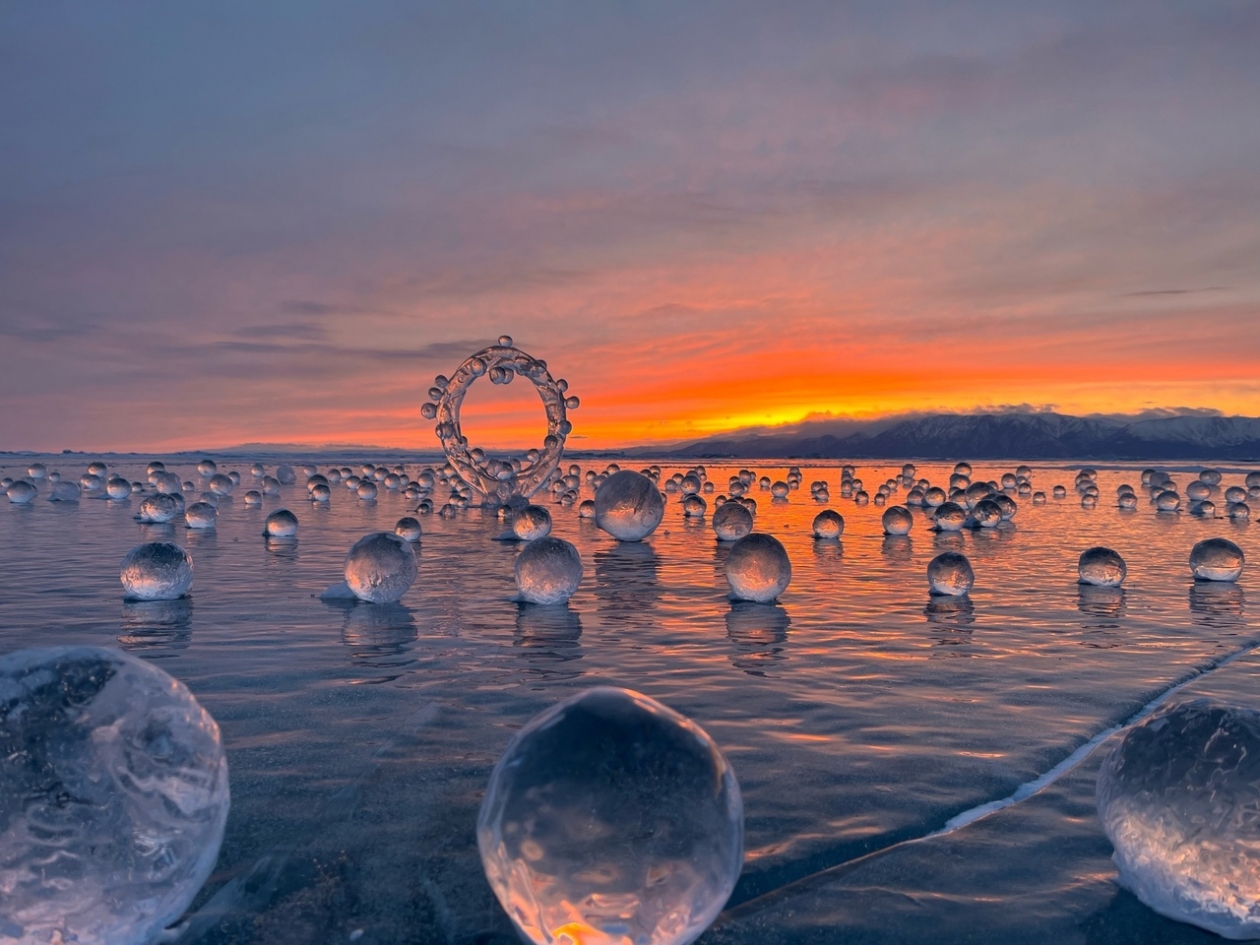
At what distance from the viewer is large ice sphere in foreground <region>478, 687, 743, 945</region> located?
2582mm

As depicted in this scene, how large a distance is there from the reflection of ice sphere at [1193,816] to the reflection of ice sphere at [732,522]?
12232 mm

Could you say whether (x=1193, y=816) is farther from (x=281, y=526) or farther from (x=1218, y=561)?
(x=281, y=526)

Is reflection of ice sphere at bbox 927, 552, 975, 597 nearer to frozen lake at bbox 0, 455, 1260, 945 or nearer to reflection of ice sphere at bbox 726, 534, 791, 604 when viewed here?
frozen lake at bbox 0, 455, 1260, 945

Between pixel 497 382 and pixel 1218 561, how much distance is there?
49.5 ft

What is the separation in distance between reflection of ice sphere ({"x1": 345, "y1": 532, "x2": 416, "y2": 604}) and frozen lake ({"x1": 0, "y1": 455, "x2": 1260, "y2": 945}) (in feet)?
0.76

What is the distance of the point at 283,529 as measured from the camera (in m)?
15.6

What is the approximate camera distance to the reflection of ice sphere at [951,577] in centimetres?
1002

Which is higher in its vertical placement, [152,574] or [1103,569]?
[152,574]

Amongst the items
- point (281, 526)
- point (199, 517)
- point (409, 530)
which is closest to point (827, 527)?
point (409, 530)

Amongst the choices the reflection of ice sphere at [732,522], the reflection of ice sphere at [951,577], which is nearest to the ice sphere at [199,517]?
the reflection of ice sphere at [732,522]

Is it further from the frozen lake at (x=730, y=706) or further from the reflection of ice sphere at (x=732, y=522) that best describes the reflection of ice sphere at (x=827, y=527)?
the frozen lake at (x=730, y=706)

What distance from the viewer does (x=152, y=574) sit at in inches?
362

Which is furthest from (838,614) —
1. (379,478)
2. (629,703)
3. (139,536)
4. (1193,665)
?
(379,478)

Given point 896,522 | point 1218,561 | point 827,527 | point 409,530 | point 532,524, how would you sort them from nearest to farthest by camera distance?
point 1218,561 → point 532,524 → point 409,530 → point 827,527 → point 896,522
